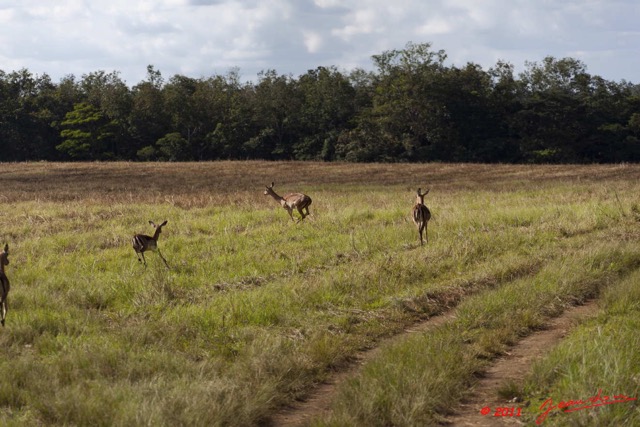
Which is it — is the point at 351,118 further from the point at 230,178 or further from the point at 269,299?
the point at 269,299

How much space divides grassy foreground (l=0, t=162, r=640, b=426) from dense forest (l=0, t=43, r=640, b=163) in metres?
45.0

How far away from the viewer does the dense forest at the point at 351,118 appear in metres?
65.5

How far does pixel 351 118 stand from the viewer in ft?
238

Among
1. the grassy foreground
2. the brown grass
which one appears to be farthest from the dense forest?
the grassy foreground

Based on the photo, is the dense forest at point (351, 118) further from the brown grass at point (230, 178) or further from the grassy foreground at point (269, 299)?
the grassy foreground at point (269, 299)

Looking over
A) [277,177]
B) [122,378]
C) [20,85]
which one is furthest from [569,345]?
[20,85]

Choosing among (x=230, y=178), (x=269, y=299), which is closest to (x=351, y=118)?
(x=230, y=178)

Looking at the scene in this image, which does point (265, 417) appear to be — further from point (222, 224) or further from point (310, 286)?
point (222, 224)

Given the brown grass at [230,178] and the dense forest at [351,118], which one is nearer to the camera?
the brown grass at [230,178]

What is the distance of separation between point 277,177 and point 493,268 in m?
29.2

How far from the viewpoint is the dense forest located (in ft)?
215

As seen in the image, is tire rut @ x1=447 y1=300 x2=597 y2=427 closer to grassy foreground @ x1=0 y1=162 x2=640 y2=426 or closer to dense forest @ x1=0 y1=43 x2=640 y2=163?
grassy foreground @ x1=0 y1=162 x2=640 y2=426

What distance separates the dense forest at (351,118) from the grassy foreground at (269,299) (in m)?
45.0

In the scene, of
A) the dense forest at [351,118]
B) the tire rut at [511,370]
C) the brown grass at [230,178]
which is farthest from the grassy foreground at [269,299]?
the dense forest at [351,118]
